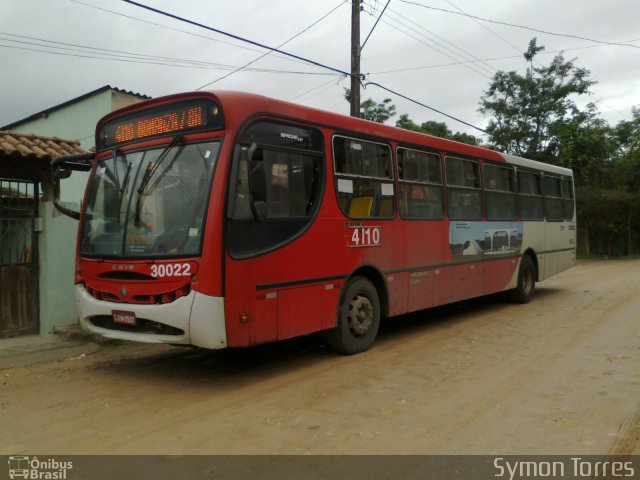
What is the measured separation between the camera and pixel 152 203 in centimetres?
539

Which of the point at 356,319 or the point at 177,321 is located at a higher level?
the point at 177,321

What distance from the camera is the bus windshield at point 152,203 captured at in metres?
5.11

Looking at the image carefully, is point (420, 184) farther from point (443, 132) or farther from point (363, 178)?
point (443, 132)

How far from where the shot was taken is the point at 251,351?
23.0 feet

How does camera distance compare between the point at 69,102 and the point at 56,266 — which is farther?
the point at 69,102

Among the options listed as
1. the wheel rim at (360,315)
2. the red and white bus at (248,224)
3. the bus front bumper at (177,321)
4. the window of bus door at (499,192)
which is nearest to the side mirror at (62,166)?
the red and white bus at (248,224)

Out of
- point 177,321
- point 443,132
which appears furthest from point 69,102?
point 443,132

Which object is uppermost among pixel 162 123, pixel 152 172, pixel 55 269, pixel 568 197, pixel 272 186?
pixel 162 123

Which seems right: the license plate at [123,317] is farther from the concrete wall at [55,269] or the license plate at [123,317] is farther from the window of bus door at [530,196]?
the window of bus door at [530,196]

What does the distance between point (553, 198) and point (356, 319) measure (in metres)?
7.72

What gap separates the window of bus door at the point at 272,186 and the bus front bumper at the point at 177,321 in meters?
0.57
